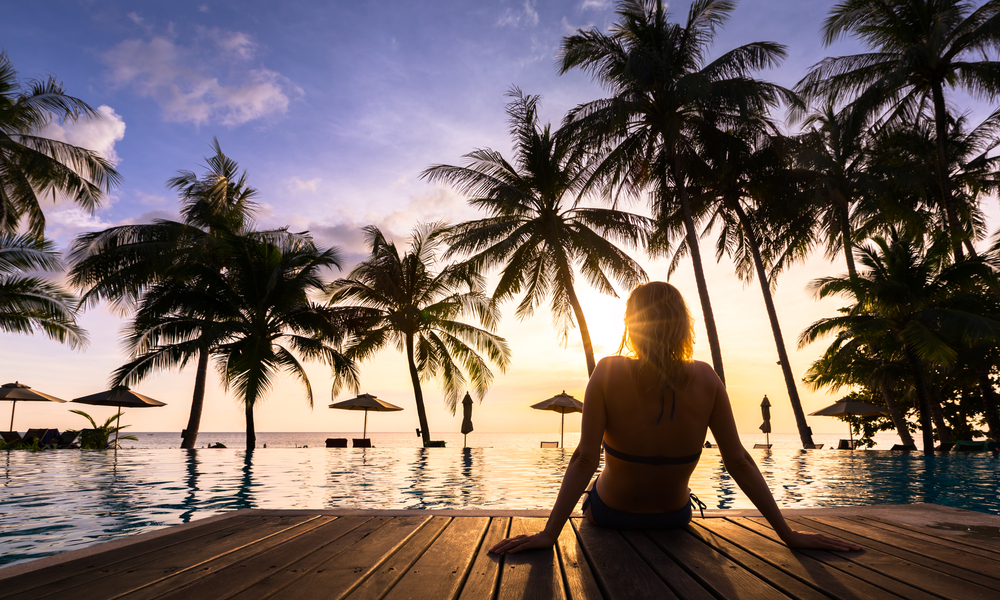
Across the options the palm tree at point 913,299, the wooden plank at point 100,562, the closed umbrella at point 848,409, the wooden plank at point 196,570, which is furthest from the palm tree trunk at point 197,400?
the closed umbrella at point 848,409

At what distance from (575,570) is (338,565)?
101 cm

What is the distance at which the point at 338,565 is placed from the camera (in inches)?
93.3

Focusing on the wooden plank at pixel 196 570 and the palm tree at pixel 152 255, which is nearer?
the wooden plank at pixel 196 570

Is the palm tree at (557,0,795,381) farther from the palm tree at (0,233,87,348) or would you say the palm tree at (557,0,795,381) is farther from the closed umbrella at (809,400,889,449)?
the palm tree at (0,233,87,348)

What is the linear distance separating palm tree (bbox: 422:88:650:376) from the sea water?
7.17 m

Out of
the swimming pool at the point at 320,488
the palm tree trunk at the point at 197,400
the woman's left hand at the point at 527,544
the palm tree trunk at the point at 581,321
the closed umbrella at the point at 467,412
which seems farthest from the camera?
the closed umbrella at the point at 467,412

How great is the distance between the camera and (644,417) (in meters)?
2.66

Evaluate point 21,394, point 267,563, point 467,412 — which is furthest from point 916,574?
point 21,394

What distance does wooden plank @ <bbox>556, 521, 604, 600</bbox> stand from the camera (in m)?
1.97

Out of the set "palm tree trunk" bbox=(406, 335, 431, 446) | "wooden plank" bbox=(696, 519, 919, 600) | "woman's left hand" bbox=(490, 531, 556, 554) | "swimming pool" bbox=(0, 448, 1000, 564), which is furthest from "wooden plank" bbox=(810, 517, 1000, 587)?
"palm tree trunk" bbox=(406, 335, 431, 446)

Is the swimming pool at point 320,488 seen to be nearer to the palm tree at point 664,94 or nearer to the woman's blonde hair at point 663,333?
the woman's blonde hair at point 663,333

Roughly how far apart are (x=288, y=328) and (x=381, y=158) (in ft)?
30.3

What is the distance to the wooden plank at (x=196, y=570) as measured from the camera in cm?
196

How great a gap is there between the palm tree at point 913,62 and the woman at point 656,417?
65.7 feet
